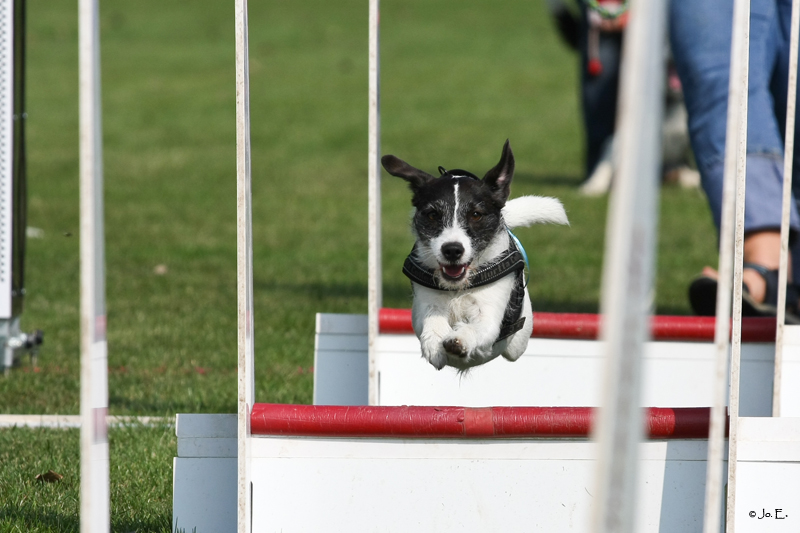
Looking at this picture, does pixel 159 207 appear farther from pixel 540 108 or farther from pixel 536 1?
pixel 536 1

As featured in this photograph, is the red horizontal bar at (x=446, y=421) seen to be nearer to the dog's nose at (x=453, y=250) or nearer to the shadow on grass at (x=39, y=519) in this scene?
the dog's nose at (x=453, y=250)

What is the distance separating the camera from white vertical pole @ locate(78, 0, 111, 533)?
2094 mm

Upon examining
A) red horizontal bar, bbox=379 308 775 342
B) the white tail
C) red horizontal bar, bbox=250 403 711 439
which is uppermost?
the white tail

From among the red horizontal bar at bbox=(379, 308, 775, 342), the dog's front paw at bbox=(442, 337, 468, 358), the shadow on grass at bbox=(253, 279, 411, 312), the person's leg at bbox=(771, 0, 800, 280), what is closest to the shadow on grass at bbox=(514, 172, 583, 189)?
the shadow on grass at bbox=(253, 279, 411, 312)

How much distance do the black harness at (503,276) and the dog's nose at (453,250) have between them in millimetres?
133

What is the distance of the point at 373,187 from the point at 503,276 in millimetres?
1321

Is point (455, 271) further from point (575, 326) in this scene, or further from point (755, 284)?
point (755, 284)

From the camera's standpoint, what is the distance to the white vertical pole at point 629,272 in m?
1.46

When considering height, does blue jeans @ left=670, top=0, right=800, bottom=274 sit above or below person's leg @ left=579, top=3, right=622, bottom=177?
below

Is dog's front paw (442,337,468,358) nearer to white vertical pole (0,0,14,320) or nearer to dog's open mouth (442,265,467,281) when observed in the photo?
dog's open mouth (442,265,467,281)

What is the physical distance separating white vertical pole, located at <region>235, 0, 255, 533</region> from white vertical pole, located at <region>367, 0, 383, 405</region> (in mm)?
762

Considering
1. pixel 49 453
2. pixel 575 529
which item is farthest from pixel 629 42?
pixel 49 453

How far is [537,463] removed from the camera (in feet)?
9.54

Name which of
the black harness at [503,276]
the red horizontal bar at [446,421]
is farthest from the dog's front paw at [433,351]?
the red horizontal bar at [446,421]
